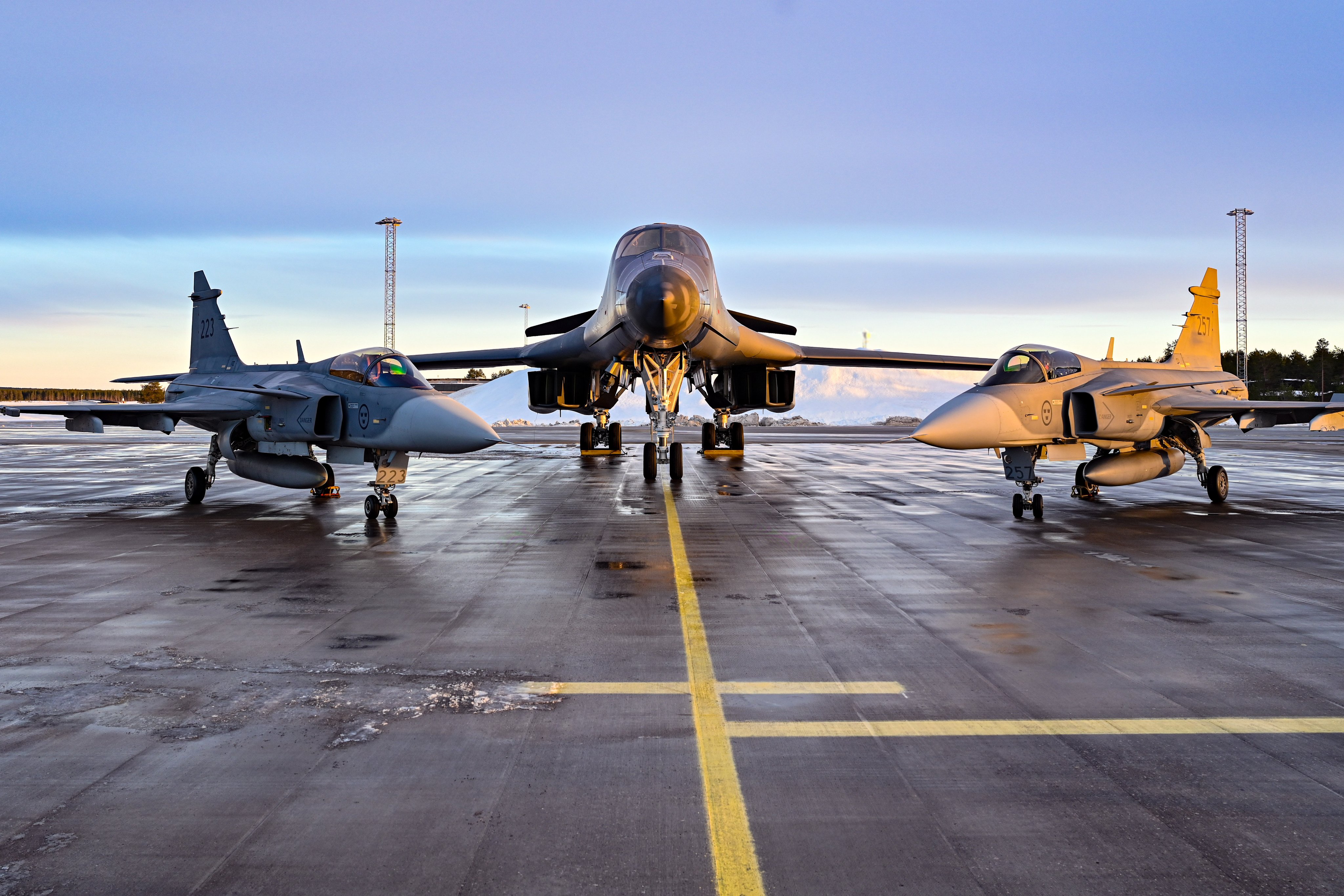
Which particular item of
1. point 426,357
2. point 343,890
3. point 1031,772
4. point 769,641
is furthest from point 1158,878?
point 426,357

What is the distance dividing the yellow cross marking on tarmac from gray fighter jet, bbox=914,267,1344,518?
22.9 ft

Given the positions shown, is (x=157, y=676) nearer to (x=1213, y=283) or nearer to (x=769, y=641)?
(x=769, y=641)

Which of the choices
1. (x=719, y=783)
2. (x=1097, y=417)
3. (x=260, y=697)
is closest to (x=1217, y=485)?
(x=1097, y=417)

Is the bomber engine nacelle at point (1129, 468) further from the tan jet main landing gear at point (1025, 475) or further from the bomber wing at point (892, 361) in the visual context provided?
the bomber wing at point (892, 361)

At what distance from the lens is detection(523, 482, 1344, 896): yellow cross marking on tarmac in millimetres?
3148

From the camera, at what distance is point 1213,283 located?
18.0 meters

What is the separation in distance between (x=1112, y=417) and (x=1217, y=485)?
10.4 ft

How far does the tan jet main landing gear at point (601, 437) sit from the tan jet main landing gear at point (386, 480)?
10.2m

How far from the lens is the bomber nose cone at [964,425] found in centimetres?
1170

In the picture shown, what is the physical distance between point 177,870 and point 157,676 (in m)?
2.61

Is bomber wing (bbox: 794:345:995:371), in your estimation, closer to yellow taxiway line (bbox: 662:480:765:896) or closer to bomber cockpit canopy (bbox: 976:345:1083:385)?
bomber cockpit canopy (bbox: 976:345:1083:385)

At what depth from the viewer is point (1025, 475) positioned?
1286 centimetres

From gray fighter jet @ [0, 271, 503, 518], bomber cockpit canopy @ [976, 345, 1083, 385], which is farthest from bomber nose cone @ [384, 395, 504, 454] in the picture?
bomber cockpit canopy @ [976, 345, 1083, 385]

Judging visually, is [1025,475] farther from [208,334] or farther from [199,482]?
[208,334]
